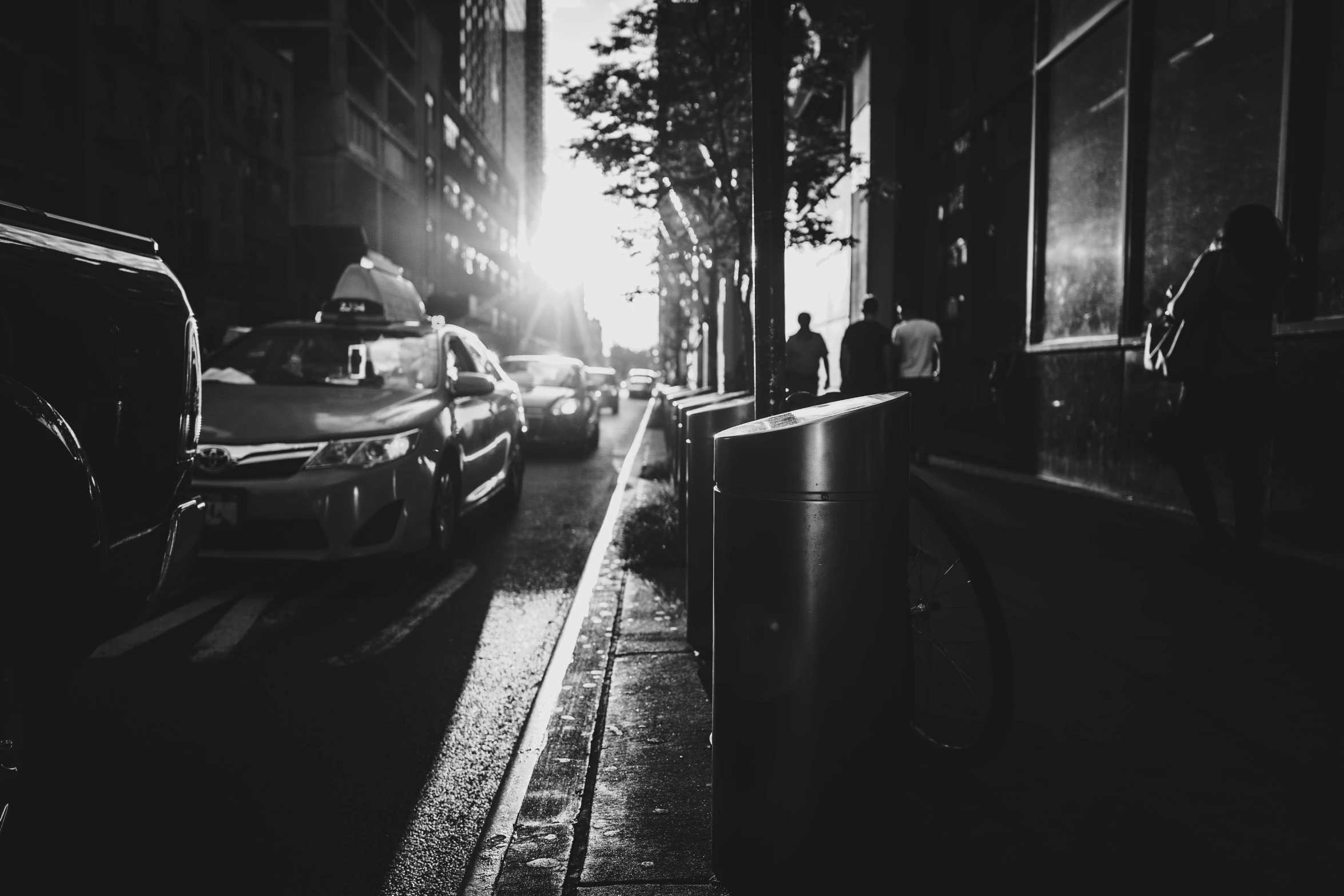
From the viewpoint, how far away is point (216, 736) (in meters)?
3.62

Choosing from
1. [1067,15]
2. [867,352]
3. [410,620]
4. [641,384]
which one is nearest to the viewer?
[410,620]

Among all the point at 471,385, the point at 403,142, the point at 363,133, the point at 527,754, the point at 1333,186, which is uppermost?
the point at 403,142

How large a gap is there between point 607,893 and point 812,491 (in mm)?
998

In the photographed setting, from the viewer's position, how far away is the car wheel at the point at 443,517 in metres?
6.53

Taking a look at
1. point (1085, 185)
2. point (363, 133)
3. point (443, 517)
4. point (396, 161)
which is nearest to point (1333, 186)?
point (1085, 185)

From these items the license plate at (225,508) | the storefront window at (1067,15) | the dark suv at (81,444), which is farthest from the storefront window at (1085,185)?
the dark suv at (81,444)

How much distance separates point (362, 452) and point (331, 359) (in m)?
1.59

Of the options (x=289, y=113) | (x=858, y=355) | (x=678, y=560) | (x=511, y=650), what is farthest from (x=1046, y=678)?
(x=289, y=113)

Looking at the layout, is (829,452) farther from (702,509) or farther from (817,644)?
(702,509)

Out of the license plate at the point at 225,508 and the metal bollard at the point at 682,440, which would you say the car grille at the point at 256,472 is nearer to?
the license plate at the point at 225,508

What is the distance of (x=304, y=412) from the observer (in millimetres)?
6148

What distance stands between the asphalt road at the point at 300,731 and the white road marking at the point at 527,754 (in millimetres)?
49

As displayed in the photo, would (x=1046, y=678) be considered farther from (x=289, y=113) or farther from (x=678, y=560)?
(x=289, y=113)

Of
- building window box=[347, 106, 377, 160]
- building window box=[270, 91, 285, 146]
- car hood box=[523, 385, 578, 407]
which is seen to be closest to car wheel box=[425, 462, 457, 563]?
car hood box=[523, 385, 578, 407]
